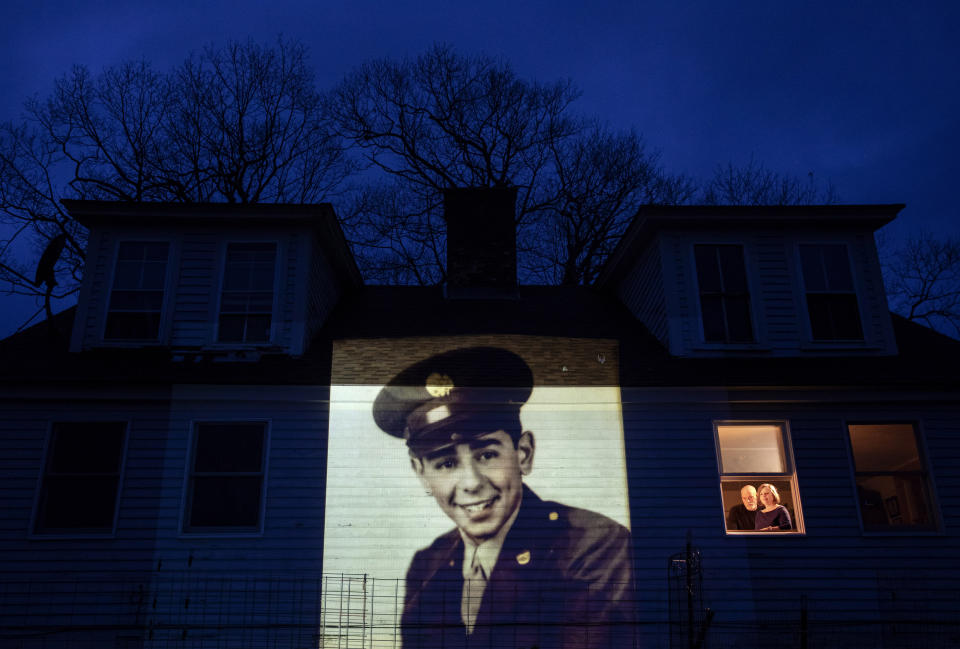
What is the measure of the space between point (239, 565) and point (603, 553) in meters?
A: 4.52

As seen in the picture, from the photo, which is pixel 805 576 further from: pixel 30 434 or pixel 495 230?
pixel 30 434

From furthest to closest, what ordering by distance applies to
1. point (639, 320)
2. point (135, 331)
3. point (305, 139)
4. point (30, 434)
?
point (305, 139), point (639, 320), point (135, 331), point (30, 434)

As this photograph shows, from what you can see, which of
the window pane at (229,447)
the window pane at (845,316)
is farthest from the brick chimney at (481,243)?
the window pane at (845,316)

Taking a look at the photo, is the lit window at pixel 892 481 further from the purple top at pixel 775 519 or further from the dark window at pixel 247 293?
the dark window at pixel 247 293

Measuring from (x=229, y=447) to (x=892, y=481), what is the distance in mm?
9630

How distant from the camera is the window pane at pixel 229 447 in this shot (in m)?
10.1

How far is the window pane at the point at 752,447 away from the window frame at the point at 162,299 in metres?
7.93

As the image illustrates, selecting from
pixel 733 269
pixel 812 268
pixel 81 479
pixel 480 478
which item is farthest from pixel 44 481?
pixel 812 268

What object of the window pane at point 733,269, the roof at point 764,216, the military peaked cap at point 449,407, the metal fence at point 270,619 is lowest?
the metal fence at point 270,619

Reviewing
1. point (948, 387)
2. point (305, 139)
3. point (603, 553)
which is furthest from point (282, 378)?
point (305, 139)

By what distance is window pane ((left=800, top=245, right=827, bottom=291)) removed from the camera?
11859mm

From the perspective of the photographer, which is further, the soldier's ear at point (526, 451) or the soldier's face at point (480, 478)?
the soldier's ear at point (526, 451)

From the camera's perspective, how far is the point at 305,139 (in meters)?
24.4

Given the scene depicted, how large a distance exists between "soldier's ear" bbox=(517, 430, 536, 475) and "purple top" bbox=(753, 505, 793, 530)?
11.1ft
